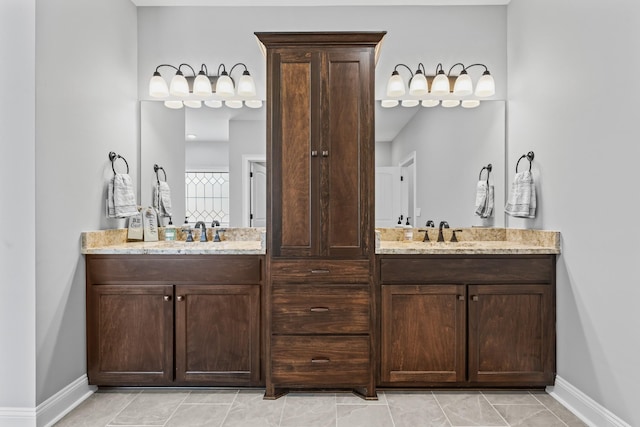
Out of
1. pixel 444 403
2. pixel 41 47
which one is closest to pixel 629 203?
pixel 444 403

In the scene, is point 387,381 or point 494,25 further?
point 494,25

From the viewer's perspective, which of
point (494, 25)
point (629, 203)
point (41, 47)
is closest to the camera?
point (629, 203)

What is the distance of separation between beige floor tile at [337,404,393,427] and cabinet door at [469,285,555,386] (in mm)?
612

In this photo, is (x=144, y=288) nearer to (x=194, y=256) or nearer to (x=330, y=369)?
(x=194, y=256)

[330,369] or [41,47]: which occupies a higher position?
[41,47]

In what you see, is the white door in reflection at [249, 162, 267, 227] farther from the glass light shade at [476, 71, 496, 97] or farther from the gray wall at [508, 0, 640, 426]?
the gray wall at [508, 0, 640, 426]

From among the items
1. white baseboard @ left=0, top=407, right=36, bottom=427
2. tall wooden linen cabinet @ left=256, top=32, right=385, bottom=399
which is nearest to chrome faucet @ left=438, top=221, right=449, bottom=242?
tall wooden linen cabinet @ left=256, top=32, right=385, bottom=399

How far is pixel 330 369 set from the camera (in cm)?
234

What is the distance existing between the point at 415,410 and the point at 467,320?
604 mm

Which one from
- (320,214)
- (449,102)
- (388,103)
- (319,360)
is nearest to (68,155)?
(320,214)

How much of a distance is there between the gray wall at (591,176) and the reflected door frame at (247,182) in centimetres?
195

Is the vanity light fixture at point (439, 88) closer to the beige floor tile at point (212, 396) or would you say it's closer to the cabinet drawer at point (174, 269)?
the cabinet drawer at point (174, 269)

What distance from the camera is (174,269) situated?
7.97ft

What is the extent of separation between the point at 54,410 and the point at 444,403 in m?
2.15
